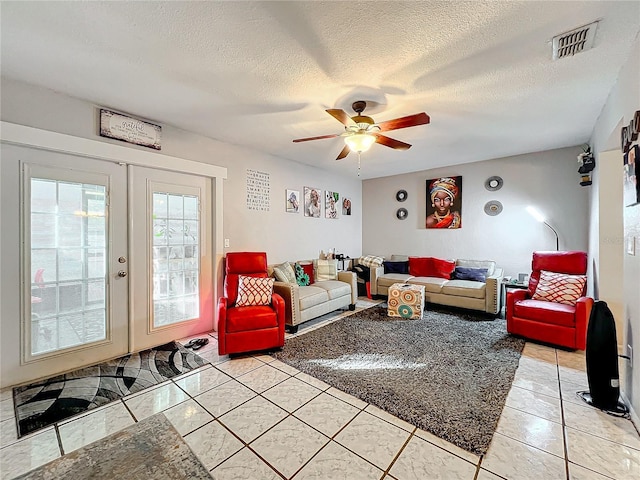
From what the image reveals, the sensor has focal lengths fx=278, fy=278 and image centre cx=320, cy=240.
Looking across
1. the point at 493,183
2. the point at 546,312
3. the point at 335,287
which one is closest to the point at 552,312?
the point at 546,312

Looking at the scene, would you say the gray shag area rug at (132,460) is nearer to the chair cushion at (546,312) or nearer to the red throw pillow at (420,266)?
the chair cushion at (546,312)

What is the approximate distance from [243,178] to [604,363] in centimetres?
411

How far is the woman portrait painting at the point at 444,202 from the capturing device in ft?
16.8

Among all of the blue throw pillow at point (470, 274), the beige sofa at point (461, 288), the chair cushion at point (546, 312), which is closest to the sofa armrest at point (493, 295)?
the beige sofa at point (461, 288)

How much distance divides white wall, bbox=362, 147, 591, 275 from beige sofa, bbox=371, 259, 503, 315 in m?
0.36

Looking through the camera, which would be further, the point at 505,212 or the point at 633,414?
the point at 505,212

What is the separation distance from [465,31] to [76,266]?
372cm

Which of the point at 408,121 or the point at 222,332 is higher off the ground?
the point at 408,121

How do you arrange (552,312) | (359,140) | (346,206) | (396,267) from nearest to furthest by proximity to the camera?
(359,140) < (552,312) < (396,267) < (346,206)

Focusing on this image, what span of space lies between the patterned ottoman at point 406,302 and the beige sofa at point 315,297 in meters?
0.64

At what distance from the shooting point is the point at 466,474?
1476 mm

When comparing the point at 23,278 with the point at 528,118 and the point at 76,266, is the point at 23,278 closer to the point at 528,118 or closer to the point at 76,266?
the point at 76,266

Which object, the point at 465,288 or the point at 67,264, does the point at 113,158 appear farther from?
the point at 465,288

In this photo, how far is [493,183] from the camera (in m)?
4.72
